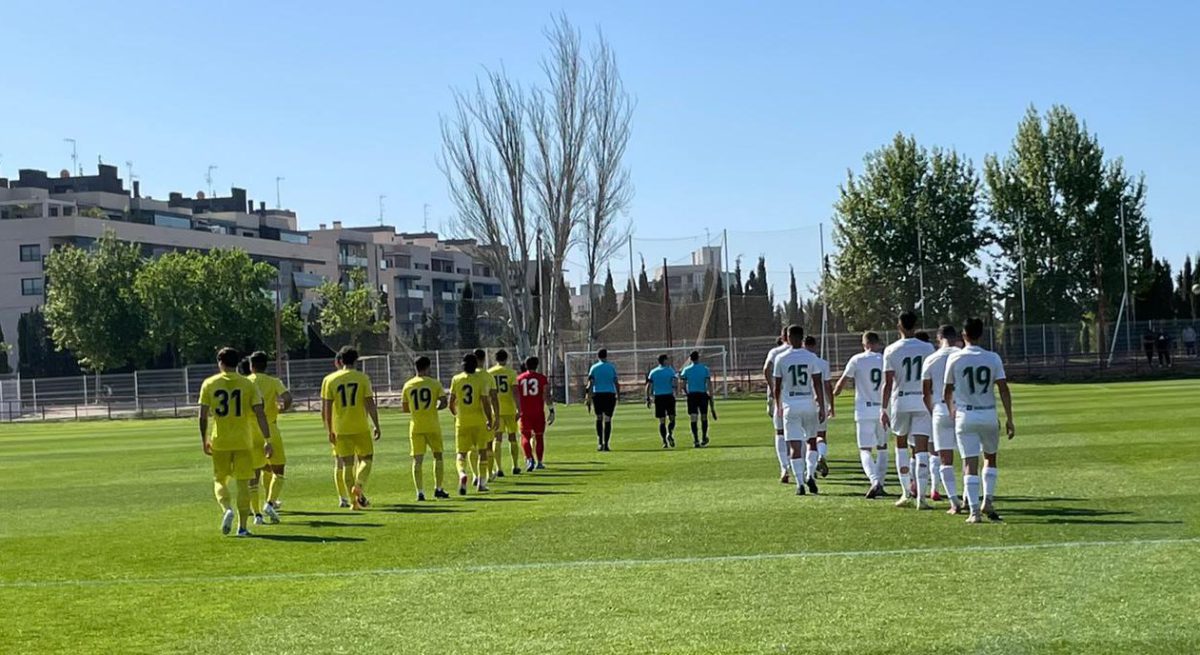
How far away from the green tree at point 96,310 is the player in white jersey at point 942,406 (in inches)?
2926

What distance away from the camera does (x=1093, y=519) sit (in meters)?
14.4

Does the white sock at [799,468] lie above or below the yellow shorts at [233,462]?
below

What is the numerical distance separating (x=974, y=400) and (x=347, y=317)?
82.0 metres

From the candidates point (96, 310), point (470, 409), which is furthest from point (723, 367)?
point (470, 409)

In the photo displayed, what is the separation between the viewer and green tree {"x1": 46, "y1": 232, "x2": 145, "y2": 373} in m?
83.2

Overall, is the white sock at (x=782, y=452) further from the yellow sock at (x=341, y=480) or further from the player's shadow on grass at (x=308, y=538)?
the player's shadow on grass at (x=308, y=538)

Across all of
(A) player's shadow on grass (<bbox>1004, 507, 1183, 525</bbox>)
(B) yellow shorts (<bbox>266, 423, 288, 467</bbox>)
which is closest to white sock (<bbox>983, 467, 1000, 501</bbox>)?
(A) player's shadow on grass (<bbox>1004, 507, 1183, 525</bbox>)

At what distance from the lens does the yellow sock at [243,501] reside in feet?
53.2

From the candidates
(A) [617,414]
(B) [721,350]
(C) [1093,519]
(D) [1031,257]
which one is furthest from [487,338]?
(C) [1093,519]

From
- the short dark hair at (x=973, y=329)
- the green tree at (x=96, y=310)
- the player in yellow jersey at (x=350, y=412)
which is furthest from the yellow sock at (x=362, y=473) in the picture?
the green tree at (x=96, y=310)

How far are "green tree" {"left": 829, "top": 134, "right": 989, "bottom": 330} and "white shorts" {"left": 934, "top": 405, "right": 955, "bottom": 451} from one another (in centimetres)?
5502

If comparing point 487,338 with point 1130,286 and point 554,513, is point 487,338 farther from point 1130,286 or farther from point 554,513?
point 554,513

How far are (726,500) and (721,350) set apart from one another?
45.6 meters

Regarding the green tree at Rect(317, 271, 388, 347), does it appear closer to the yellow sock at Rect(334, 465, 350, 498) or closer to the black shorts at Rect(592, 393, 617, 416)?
the black shorts at Rect(592, 393, 617, 416)
